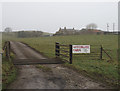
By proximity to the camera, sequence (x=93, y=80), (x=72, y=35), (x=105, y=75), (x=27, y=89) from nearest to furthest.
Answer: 1. (x=27, y=89)
2. (x=93, y=80)
3. (x=105, y=75)
4. (x=72, y=35)

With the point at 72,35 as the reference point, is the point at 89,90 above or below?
below

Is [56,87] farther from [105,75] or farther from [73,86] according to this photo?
[105,75]

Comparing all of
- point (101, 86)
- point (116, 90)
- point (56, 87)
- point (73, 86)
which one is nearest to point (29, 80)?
point (56, 87)

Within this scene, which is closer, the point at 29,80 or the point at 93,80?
the point at 29,80

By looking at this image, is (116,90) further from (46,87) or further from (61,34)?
(61,34)

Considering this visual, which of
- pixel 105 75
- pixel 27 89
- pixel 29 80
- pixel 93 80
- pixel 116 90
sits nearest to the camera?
pixel 27 89

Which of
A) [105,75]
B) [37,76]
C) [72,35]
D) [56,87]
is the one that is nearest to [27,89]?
[56,87]

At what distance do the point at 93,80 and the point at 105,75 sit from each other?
4.05 feet

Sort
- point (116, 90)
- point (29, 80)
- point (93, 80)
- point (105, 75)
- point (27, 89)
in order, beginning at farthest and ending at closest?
point (105, 75), point (93, 80), point (29, 80), point (116, 90), point (27, 89)

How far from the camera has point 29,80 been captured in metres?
5.84

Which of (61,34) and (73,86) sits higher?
(61,34)

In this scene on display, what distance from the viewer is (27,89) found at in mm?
4883

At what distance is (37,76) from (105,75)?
3.21 metres

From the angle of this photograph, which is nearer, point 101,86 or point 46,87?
point 46,87
